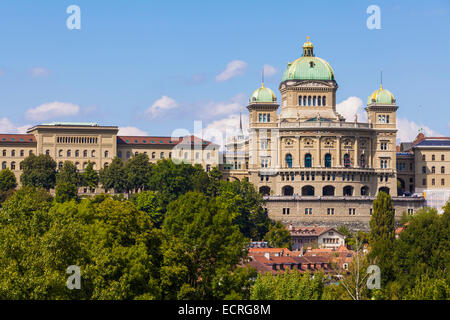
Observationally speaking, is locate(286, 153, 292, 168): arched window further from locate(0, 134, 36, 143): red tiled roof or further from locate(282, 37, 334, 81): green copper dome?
locate(0, 134, 36, 143): red tiled roof

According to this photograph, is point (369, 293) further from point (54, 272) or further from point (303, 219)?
point (303, 219)

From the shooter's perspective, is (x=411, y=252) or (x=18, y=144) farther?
(x=18, y=144)

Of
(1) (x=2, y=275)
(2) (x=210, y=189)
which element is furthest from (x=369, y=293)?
(2) (x=210, y=189)

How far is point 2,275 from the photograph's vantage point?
57375 millimetres

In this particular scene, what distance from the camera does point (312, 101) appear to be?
599ft

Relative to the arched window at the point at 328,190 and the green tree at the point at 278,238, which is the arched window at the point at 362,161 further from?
the green tree at the point at 278,238

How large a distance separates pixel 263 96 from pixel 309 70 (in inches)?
425

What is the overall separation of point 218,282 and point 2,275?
73.8 feet

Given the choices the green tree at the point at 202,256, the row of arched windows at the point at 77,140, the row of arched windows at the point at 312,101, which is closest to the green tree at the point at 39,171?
the row of arched windows at the point at 77,140

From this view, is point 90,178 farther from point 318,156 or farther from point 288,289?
point 288,289

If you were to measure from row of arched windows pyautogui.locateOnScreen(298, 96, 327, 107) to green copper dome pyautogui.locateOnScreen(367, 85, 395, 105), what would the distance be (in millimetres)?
9269

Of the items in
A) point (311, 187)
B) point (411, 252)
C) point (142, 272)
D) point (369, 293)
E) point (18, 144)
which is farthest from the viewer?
point (18, 144)

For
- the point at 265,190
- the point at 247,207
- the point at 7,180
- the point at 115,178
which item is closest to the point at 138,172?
the point at 115,178

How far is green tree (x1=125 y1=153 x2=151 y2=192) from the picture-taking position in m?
180
